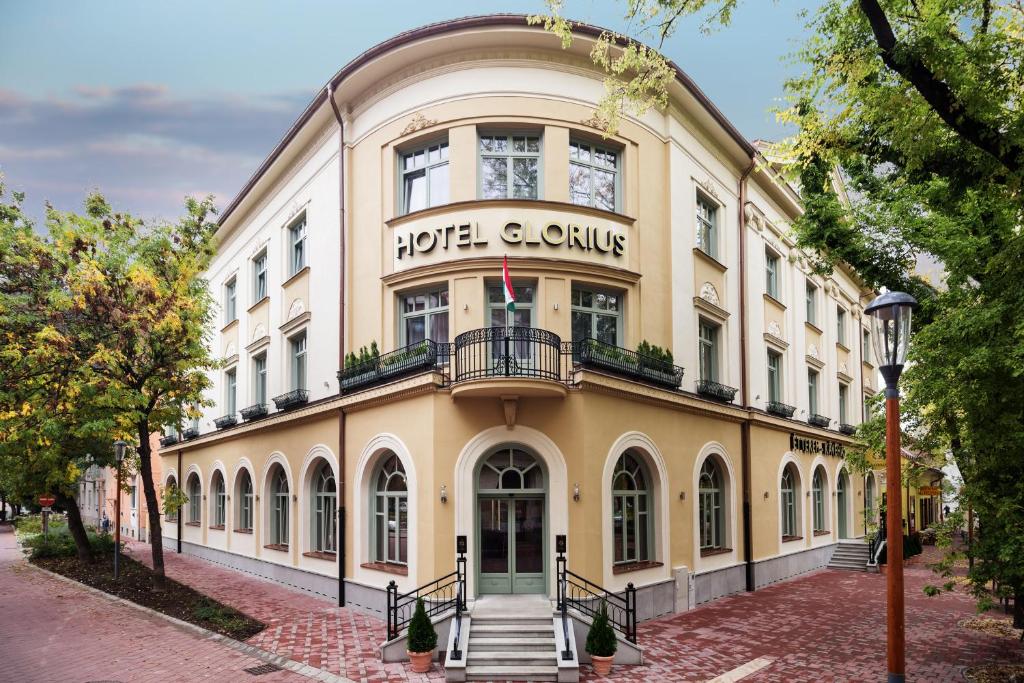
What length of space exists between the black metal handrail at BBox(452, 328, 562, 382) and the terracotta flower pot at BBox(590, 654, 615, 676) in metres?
4.70

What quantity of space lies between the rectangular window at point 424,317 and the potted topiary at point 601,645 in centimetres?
604

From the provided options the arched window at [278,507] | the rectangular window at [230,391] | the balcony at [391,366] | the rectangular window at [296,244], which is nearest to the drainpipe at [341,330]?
the balcony at [391,366]

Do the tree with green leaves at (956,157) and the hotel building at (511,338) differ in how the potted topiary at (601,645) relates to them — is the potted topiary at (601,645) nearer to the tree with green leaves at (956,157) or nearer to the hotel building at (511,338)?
the hotel building at (511,338)

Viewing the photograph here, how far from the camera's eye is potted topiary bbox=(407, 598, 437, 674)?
11.5 m

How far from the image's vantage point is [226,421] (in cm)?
2453

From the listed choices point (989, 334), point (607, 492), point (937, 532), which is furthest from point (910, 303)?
point (607, 492)

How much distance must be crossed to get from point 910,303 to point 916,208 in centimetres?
966

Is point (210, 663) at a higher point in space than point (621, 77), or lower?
lower

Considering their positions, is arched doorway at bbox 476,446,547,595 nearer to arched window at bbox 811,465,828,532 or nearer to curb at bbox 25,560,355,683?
curb at bbox 25,560,355,683

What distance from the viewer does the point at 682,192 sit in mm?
17422

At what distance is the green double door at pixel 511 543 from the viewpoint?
13633 mm

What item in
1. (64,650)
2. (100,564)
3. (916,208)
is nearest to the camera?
(64,650)

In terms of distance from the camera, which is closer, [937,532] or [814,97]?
[814,97]

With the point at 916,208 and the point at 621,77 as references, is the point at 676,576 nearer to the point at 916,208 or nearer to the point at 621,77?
the point at 916,208
